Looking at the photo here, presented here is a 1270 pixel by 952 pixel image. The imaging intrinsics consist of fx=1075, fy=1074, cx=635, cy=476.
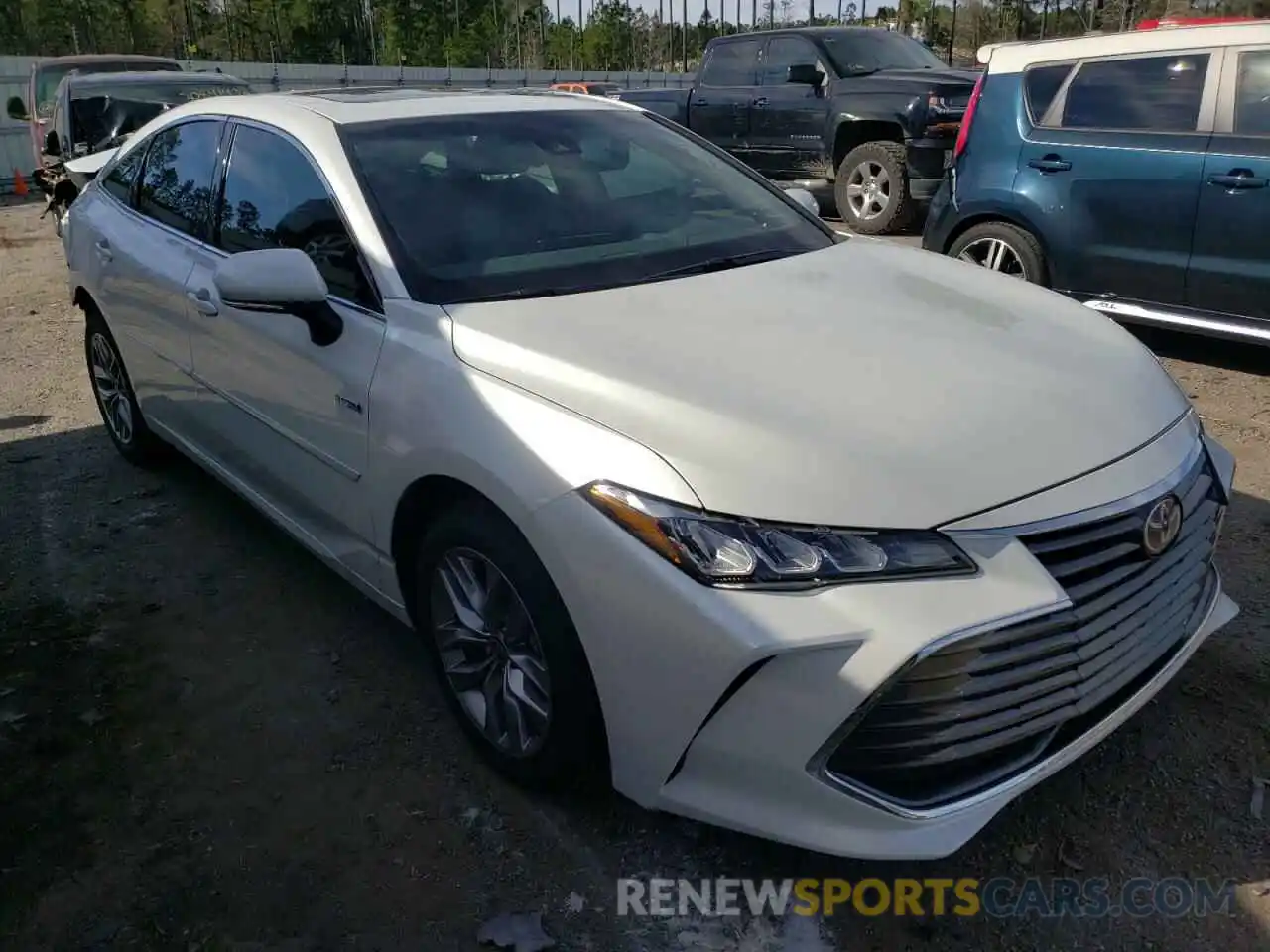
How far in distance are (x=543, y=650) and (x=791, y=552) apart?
65 centimetres

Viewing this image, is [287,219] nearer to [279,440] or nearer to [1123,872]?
[279,440]

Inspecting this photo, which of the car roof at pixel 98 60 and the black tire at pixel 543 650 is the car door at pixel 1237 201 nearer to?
the black tire at pixel 543 650

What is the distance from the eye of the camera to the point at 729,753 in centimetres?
210

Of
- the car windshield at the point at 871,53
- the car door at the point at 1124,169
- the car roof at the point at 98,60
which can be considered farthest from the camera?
the car roof at the point at 98,60

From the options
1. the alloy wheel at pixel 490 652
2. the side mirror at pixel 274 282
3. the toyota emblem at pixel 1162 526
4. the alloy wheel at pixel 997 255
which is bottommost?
the alloy wheel at pixel 490 652

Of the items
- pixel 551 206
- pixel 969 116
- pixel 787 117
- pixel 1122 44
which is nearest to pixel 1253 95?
pixel 1122 44

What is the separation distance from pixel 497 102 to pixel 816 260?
48.6 inches

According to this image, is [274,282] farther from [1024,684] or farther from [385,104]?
[1024,684]

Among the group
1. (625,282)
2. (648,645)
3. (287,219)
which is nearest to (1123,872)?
(648,645)

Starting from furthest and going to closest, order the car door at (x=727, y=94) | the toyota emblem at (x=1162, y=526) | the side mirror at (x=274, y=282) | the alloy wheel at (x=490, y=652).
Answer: the car door at (x=727, y=94), the side mirror at (x=274, y=282), the alloy wheel at (x=490, y=652), the toyota emblem at (x=1162, y=526)

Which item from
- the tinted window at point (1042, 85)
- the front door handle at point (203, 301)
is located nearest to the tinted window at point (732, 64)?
the tinted window at point (1042, 85)

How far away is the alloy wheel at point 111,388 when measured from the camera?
192 inches

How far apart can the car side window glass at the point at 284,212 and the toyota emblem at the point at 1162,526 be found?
194 centimetres

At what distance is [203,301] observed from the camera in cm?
367
